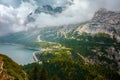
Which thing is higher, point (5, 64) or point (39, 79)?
point (5, 64)

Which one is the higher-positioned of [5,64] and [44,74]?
[5,64]

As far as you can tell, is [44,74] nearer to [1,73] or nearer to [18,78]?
[18,78]

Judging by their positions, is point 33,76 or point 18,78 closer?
point 18,78

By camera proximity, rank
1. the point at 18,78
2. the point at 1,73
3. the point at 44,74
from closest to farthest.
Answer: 1. the point at 1,73
2. the point at 18,78
3. the point at 44,74

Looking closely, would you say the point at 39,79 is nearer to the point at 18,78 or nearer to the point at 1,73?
the point at 18,78

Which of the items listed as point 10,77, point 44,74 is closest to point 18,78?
point 10,77

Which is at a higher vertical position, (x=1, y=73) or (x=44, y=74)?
(x=1, y=73)

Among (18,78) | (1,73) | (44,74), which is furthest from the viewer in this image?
(44,74)

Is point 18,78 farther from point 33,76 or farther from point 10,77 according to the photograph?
point 33,76

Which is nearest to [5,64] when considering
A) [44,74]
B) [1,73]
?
[1,73]
